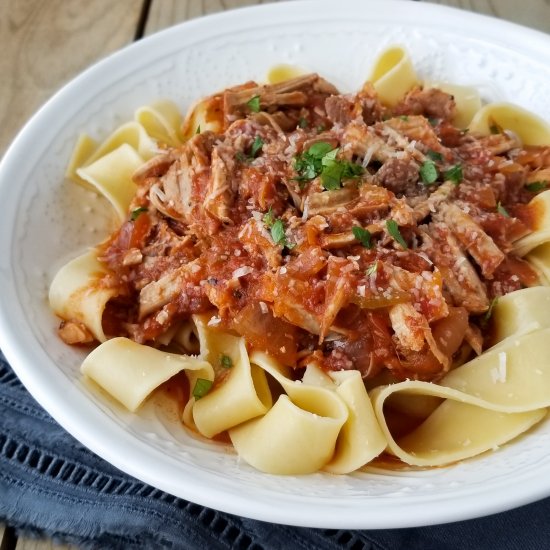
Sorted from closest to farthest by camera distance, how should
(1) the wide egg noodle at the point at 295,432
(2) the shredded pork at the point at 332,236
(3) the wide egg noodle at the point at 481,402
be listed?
(1) the wide egg noodle at the point at 295,432 < (3) the wide egg noodle at the point at 481,402 < (2) the shredded pork at the point at 332,236

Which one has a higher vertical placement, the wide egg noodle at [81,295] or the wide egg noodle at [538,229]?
the wide egg noodle at [538,229]

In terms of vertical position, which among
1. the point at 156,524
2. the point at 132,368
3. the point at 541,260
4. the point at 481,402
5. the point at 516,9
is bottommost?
the point at 156,524

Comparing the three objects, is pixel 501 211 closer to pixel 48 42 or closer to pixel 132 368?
pixel 132 368

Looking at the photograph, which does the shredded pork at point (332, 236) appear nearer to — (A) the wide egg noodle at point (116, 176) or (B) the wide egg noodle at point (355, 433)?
(B) the wide egg noodle at point (355, 433)

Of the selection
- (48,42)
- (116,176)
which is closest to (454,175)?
(116,176)

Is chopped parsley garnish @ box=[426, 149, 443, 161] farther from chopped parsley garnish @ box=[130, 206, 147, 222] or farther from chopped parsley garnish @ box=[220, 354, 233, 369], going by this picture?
chopped parsley garnish @ box=[130, 206, 147, 222]

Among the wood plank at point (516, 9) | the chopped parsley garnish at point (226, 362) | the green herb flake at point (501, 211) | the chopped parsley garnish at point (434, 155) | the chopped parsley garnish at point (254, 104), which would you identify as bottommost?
the chopped parsley garnish at point (226, 362)

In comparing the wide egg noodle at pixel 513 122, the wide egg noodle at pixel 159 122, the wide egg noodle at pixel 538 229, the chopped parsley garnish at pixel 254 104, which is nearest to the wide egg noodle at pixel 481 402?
the wide egg noodle at pixel 538 229
